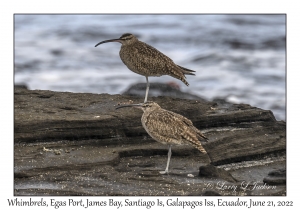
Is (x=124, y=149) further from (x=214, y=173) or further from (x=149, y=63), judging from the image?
(x=149, y=63)

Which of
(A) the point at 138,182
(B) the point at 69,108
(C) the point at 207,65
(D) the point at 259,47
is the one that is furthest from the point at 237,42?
(A) the point at 138,182

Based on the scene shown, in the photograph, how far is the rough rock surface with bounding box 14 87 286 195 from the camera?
405 inches

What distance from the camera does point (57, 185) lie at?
10.2m

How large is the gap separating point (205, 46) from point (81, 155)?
19236 millimetres

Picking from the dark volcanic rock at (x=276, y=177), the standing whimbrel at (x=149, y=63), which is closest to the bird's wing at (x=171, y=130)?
the dark volcanic rock at (x=276, y=177)

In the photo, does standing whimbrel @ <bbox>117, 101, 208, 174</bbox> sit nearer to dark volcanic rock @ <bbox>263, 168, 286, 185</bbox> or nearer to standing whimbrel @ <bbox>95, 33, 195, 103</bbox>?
dark volcanic rock @ <bbox>263, 168, 286, 185</bbox>

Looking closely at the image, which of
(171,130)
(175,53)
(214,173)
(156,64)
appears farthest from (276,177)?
(175,53)

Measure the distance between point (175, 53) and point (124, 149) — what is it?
1719 cm

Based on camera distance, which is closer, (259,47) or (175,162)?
(175,162)

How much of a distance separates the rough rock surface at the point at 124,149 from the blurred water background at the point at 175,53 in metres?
7.07

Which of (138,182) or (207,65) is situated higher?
(207,65)
